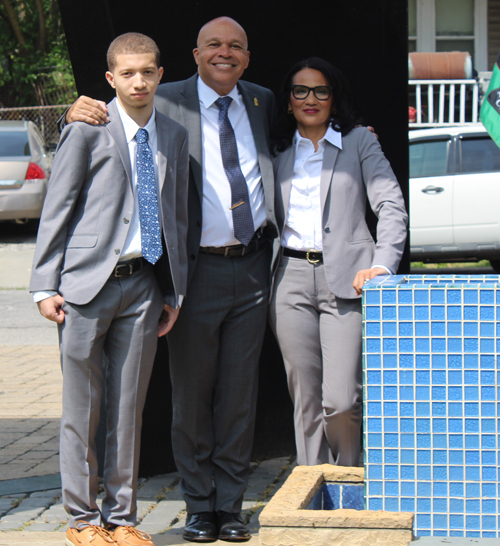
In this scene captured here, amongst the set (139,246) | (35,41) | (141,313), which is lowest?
(141,313)

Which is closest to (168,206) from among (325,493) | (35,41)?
(325,493)

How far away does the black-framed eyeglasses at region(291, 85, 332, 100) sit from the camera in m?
3.62

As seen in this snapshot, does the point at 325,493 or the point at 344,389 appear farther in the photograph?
the point at 344,389

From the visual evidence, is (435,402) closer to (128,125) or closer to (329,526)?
(329,526)

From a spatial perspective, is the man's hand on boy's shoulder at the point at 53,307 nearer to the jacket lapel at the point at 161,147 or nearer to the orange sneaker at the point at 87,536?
the jacket lapel at the point at 161,147

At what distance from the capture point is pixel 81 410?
3.30 meters

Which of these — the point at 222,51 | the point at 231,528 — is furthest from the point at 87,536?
the point at 222,51

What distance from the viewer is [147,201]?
3303 millimetres

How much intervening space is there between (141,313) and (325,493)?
1004mm

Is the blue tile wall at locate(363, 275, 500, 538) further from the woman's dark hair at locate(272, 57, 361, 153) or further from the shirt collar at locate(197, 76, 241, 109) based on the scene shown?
the shirt collar at locate(197, 76, 241, 109)

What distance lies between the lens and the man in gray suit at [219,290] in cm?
360

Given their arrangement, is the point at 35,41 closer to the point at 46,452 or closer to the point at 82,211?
the point at 46,452

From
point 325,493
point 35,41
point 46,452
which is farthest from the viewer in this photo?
point 35,41

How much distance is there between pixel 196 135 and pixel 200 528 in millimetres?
1719
